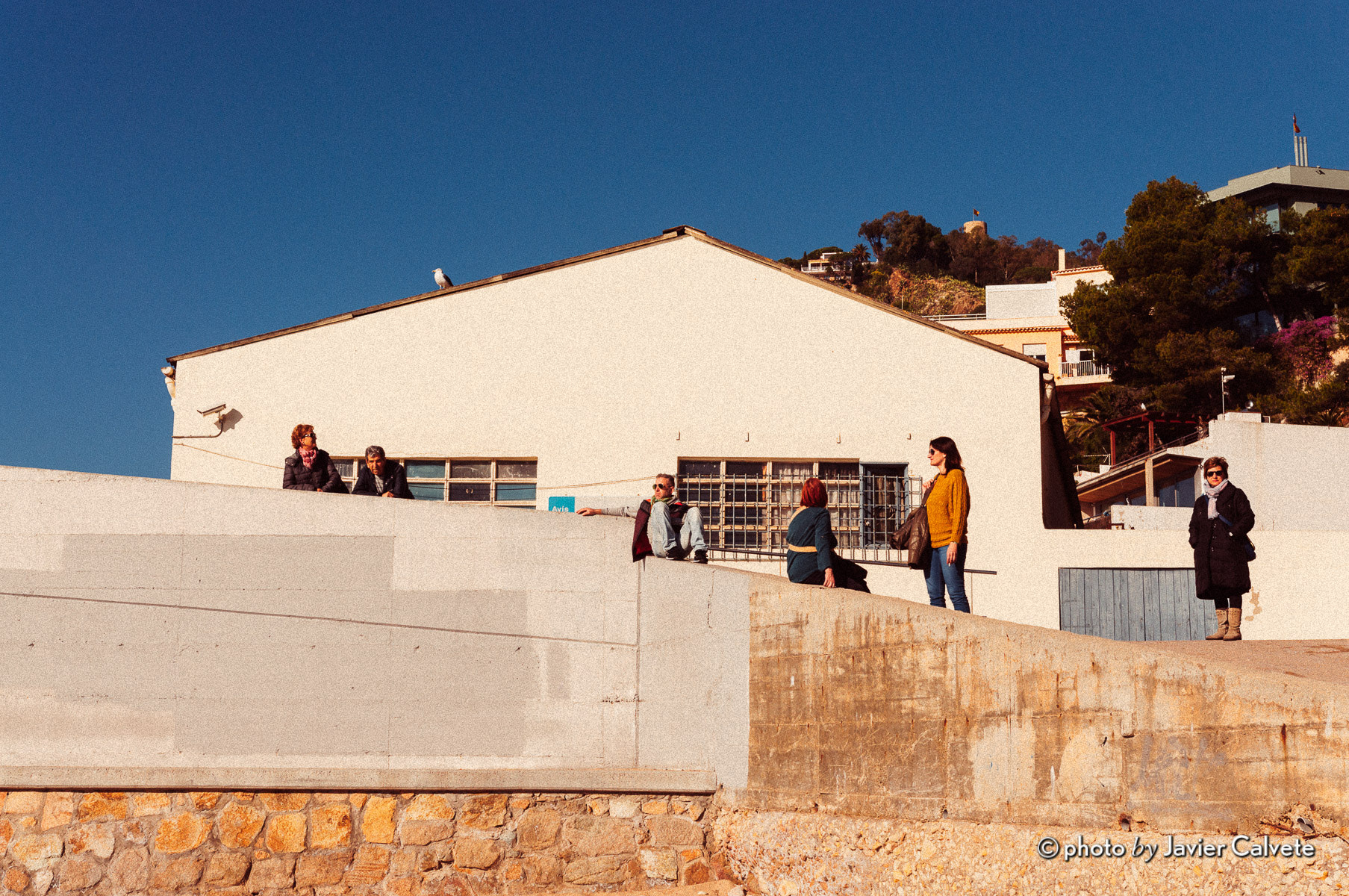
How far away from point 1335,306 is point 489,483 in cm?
3532

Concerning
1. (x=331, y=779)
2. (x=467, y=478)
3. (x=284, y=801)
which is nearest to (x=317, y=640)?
(x=331, y=779)

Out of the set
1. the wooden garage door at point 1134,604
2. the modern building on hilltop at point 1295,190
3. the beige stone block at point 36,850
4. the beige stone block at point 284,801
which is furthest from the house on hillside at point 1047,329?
the beige stone block at point 36,850

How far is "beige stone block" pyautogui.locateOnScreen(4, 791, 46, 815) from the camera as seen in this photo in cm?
773

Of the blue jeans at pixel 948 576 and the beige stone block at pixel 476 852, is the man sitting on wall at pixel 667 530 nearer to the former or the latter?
the blue jeans at pixel 948 576

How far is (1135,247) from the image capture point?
125ft

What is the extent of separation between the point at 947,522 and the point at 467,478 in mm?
7053

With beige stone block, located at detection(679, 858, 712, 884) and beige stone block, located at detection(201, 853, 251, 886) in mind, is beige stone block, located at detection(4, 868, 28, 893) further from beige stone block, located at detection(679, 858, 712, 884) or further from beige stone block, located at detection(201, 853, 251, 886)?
beige stone block, located at detection(679, 858, 712, 884)

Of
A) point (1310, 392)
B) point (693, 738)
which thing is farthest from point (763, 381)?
point (1310, 392)

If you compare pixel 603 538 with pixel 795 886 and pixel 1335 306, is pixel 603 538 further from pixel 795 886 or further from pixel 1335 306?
pixel 1335 306

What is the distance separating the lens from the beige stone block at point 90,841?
761 centimetres

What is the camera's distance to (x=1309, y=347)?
37.0 m

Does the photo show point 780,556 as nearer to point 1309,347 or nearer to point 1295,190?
point 1309,347

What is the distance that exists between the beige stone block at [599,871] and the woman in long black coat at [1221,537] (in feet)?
17.1

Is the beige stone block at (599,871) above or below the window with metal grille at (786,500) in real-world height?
below
